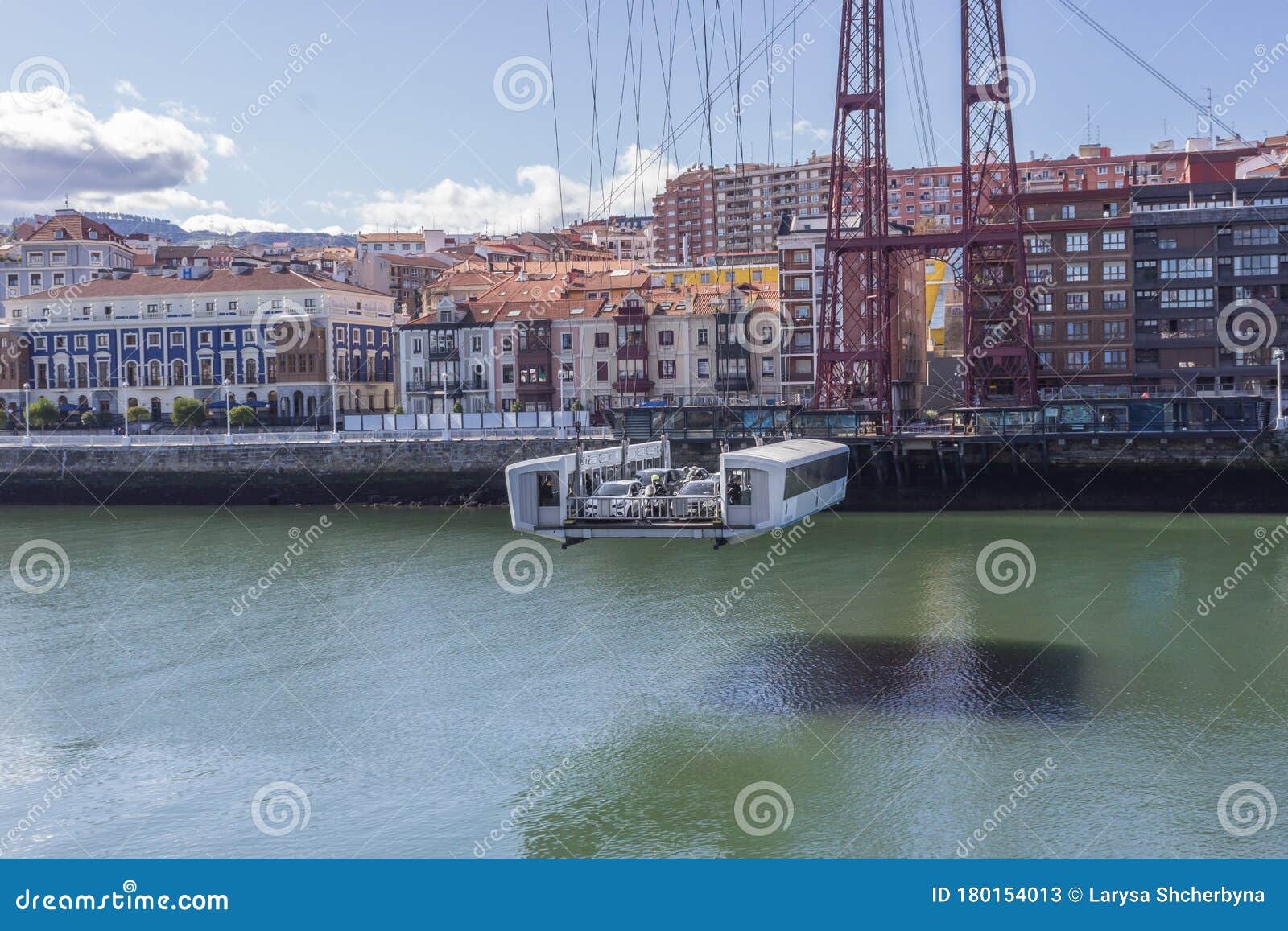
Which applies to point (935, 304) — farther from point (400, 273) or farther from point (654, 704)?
point (654, 704)

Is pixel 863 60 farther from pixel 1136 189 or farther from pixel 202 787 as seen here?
pixel 202 787

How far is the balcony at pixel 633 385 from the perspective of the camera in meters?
69.1

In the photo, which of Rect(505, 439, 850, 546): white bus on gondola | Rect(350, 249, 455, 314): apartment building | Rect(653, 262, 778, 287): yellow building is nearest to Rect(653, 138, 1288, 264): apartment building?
Rect(350, 249, 455, 314): apartment building

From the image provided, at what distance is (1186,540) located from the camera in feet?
129

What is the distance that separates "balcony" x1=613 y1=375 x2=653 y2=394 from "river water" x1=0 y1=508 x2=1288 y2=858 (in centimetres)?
3107

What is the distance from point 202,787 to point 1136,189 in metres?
57.1

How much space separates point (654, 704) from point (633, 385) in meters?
47.5

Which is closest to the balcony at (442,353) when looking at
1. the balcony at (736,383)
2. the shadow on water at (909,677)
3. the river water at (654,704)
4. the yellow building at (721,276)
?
the yellow building at (721,276)

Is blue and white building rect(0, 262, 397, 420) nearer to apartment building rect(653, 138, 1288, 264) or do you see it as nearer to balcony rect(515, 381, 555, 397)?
balcony rect(515, 381, 555, 397)

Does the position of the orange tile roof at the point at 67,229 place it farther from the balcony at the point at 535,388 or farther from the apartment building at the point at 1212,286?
the apartment building at the point at 1212,286

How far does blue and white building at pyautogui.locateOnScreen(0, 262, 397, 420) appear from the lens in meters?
77.4

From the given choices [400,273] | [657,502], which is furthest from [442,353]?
[657,502]

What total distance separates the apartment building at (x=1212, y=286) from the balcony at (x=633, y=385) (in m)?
24.1

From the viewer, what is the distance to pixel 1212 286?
6316cm
